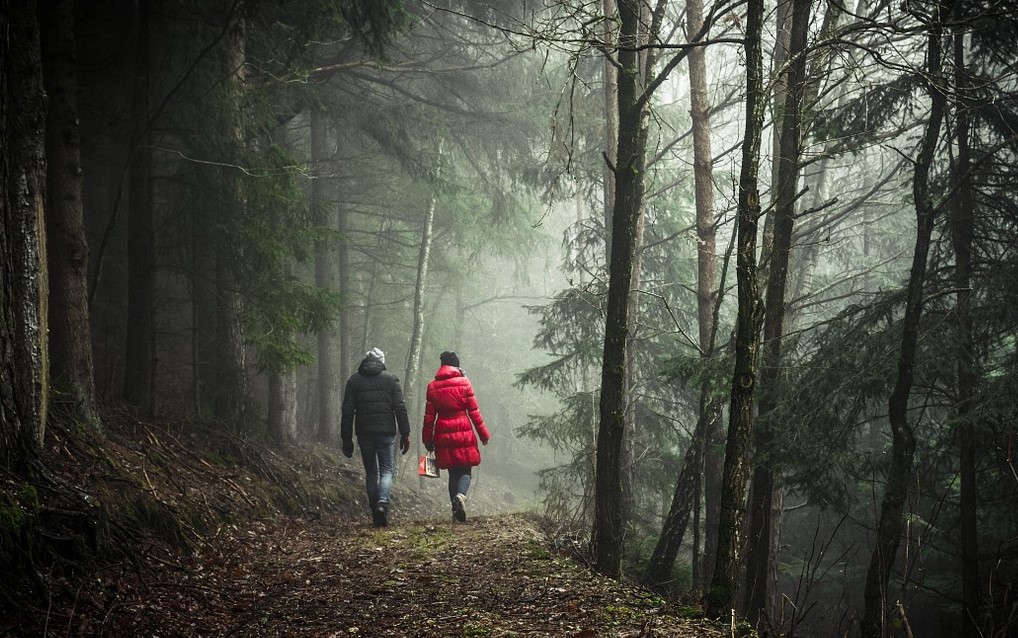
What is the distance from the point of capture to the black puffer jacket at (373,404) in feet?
31.8

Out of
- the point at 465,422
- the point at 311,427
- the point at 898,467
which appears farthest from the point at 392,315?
the point at 898,467

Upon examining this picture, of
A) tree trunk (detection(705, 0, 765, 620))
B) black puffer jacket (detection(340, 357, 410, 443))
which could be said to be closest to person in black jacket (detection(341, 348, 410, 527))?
black puffer jacket (detection(340, 357, 410, 443))

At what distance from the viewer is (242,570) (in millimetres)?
6285

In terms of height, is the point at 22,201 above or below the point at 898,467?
above

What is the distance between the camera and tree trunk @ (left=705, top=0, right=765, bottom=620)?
4.93 m

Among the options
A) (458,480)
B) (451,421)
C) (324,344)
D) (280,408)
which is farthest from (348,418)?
(324,344)

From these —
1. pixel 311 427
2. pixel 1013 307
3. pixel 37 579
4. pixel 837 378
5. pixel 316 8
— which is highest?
pixel 316 8

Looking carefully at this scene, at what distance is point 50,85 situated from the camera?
704 centimetres

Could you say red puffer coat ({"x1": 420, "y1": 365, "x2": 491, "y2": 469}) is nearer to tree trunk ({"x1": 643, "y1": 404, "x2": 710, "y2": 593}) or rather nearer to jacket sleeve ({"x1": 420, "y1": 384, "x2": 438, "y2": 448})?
jacket sleeve ({"x1": 420, "y1": 384, "x2": 438, "y2": 448})

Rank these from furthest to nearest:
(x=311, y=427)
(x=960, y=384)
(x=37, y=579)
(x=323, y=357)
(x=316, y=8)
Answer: (x=311, y=427), (x=323, y=357), (x=316, y=8), (x=960, y=384), (x=37, y=579)

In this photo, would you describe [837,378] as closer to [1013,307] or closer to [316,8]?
[1013,307]

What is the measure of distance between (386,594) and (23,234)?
13.0 ft

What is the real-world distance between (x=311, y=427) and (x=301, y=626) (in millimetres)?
14200

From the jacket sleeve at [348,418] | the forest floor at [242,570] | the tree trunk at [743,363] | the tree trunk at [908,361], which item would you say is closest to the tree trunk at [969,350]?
the tree trunk at [908,361]
